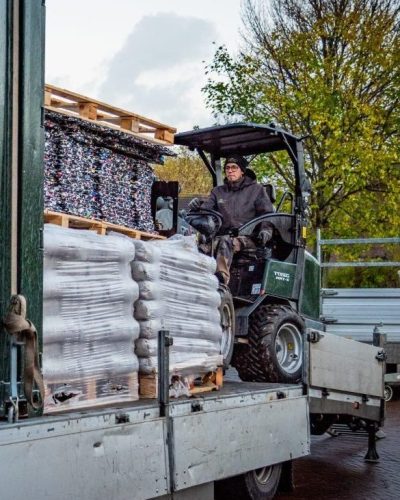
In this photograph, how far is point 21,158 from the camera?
170 inches

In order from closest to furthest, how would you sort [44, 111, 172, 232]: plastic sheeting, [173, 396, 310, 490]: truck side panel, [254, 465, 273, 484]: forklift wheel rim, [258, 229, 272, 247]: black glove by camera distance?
1. [173, 396, 310, 490]: truck side panel
2. [44, 111, 172, 232]: plastic sheeting
3. [254, 465, 273, 484]: forklift wheel rim
4. [258, 229, 272, 247]: black glove

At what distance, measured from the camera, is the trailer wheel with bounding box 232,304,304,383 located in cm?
779

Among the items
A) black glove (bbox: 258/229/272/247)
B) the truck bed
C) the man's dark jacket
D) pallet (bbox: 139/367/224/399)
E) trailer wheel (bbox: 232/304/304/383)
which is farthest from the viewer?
the man's dark jacket

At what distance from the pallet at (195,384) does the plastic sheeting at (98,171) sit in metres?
1.43

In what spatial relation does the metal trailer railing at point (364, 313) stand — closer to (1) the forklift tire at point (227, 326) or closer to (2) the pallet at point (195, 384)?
(1) the forklift tire at point (227, 326)

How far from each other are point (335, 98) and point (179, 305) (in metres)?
16.3

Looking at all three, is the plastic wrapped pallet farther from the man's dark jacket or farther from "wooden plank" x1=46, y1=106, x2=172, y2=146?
the man's dark jacket

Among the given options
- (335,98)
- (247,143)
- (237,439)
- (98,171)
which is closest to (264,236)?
(247,143)

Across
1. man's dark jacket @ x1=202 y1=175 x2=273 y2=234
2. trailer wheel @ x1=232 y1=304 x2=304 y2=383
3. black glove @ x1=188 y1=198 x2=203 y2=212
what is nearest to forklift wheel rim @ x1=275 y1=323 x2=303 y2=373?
trailer wheel @ x1=232 y1=304 x2=304 y2=383

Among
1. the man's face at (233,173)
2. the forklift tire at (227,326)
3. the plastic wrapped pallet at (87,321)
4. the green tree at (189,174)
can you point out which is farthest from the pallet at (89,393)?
the green tree at (189,174)

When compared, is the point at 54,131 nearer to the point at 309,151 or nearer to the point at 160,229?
the point at 160,229

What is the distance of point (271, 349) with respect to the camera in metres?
7.82

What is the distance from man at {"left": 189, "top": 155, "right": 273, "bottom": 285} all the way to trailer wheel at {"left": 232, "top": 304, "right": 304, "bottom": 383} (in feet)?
2.08

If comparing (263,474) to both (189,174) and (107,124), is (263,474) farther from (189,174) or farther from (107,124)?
(189,174)
